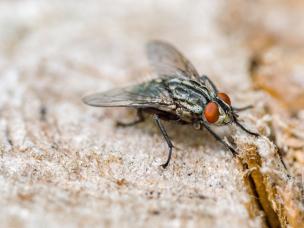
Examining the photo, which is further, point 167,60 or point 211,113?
point 167,60

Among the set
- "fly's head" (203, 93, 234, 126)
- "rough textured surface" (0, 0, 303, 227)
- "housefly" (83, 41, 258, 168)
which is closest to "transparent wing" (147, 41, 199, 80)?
"housefly" (83, 41, 258, 168)

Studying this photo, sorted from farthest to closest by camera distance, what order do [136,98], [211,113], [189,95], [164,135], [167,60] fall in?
[167,60], [136,98], [189,95], [164,135], [211,113]

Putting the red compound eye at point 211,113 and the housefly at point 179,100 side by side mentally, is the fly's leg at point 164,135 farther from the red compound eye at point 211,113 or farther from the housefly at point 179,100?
the red compound eye at point 211,113

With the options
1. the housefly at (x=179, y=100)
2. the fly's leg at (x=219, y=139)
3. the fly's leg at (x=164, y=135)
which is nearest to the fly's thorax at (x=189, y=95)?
the housefly at (x=179, y=100)

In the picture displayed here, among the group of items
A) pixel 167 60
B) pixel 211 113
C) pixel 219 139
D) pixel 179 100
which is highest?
pixel 167 60

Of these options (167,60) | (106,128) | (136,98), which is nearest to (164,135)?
(136,98)

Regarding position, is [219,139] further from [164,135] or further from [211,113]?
[164,135]
